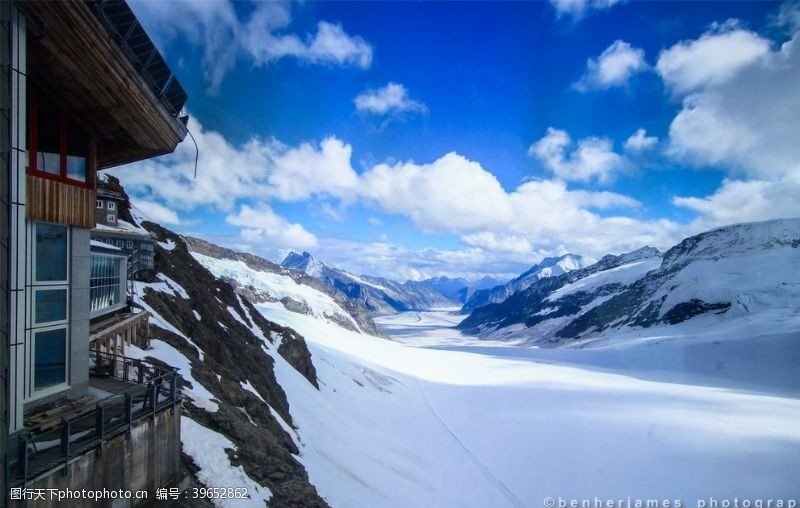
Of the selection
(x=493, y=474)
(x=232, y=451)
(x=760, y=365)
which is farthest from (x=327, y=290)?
(x=232, y=451)

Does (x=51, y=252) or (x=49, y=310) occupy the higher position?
(x=51, y=252)

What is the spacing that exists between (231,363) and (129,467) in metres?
15.8

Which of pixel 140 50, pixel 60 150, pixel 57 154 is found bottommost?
pixel 57 154

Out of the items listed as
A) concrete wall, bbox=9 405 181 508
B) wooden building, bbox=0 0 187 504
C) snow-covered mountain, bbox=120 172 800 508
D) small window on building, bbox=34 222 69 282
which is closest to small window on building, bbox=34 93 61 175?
wooden building, bbox=0 0 187 504

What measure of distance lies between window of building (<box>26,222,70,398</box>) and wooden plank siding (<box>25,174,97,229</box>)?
211mm

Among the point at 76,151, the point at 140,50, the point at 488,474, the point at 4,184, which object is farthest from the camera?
the point at 488,474

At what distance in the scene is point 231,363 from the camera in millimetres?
22594

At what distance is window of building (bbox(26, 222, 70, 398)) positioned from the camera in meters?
7.88

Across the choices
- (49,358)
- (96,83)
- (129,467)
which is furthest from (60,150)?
(129,467)

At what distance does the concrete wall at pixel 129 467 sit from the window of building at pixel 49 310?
221 cm

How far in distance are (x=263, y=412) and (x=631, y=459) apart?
81.9ft

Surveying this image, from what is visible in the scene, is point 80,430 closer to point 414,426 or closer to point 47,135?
point 47,135

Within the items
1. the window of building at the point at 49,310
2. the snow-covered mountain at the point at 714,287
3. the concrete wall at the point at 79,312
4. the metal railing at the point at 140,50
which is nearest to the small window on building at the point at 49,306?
the window of building at the point at 49,310

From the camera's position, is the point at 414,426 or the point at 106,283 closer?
the point at 106,283
